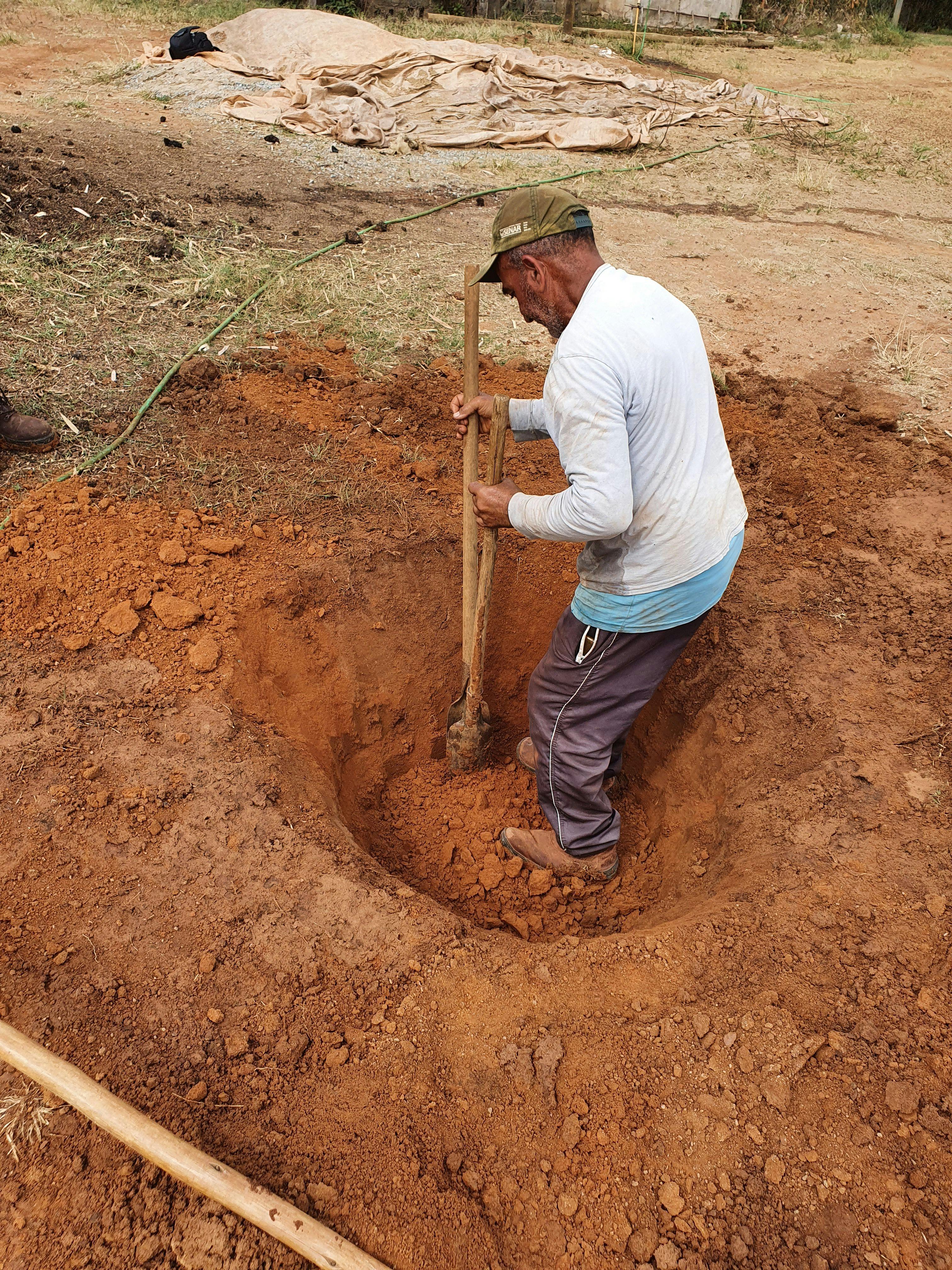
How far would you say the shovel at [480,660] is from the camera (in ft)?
9.05

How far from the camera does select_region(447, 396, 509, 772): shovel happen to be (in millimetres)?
2758

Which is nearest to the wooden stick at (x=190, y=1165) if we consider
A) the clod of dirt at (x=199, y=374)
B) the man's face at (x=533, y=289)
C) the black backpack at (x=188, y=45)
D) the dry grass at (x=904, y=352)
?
the man's face at (x=533, y=289)

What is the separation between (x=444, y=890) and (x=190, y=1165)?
5.73ft

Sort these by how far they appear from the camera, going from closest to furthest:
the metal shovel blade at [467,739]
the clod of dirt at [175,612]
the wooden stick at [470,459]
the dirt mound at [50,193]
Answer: the wooden stick at [470,459], the clod of dirt at [175,612], the metal shovel blade at [467,739], the dirt mound at [50,193]

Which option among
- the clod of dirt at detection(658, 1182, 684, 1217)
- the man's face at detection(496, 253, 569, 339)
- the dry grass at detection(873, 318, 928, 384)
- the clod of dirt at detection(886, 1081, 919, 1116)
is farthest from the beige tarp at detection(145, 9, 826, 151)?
the clod of dirt at detection(658, 1182, 684, 1217)

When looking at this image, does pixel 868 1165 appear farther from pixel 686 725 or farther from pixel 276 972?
pixel 686 725

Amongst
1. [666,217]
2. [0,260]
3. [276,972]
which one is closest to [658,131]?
[666,217]

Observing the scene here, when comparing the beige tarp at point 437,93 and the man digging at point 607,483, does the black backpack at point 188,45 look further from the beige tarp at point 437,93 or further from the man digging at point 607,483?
the man digging at point 607,483

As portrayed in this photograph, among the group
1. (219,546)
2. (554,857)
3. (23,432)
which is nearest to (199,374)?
(23,432)

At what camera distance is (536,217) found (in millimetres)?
2121

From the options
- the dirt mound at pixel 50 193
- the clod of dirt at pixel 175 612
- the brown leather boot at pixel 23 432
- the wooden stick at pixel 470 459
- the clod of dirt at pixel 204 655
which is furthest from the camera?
the dirt mound at pixel 50 193

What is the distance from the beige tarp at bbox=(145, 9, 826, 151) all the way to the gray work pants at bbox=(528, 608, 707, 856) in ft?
27.4

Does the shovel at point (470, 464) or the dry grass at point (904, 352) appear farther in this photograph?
the dry grass at point (904, 352)

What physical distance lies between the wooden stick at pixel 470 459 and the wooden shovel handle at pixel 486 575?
4 centimetres
